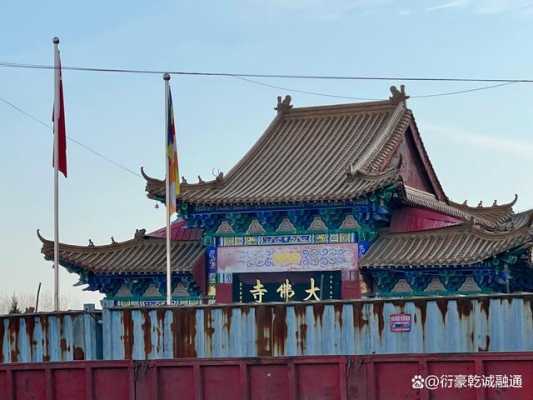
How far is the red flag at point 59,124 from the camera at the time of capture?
30.5 metres

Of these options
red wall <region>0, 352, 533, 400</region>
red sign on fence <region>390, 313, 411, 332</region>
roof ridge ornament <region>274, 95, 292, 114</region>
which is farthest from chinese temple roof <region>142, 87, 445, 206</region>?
red wall <region>0, 352, 533, 400</region>

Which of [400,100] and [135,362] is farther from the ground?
[400,100]

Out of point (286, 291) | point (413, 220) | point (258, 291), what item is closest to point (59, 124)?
point (258, 291)

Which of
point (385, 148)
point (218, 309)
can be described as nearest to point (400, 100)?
point (385, 148)

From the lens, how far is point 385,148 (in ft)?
123

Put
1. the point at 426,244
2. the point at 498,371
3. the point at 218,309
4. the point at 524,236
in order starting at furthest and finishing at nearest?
the point at 426,244 → the point at 524,236 → the point at 218,309 → the point at 498,371

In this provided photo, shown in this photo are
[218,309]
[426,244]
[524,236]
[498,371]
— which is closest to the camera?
[498,371]

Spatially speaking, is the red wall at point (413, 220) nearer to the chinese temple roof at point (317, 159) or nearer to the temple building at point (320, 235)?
the temple building at point (320, 235)

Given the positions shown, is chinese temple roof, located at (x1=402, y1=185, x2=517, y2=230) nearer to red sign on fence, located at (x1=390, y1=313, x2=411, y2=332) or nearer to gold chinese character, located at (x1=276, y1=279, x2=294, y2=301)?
gold chinese character, located at (x1=276, y1=279, x2=294, y2=301)

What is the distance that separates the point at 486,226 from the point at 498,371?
2146 cm

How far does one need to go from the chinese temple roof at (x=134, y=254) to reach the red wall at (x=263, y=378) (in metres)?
16.4

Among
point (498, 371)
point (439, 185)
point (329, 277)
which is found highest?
point (439, 185)

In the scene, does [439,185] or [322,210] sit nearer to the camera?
[322,210]

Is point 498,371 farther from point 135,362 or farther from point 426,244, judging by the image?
point 426,244
